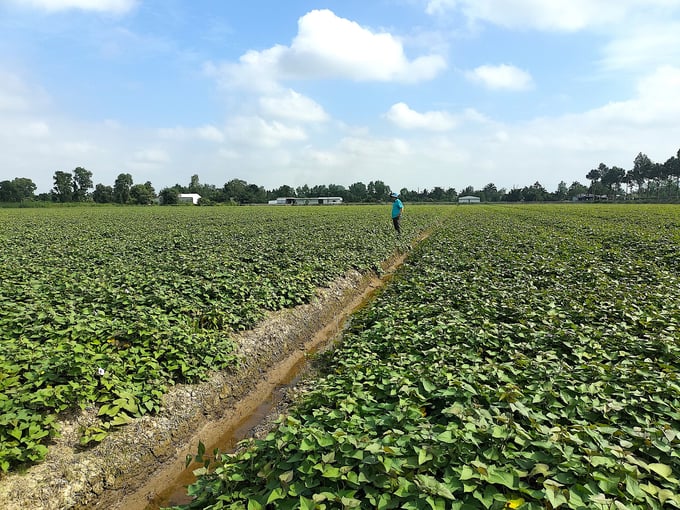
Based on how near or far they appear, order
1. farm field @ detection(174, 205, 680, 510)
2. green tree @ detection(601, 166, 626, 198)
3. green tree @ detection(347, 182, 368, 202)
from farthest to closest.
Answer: green tree @ detection(347, 182, 368, 202) → green tree @ detection(601, 166, 626, 198) → farm field @ detection(174, 205, 680, 510)

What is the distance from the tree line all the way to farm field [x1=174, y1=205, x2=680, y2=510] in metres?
96.5

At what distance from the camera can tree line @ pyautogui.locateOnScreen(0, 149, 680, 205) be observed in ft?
341

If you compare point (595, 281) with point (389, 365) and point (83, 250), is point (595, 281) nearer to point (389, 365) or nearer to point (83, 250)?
point (389, 365)

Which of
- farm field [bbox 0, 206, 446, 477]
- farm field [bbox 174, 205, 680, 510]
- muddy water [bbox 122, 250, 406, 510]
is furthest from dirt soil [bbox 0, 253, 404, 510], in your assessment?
farm field [bbox 174, 205, 680, 510]

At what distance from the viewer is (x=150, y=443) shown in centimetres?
492

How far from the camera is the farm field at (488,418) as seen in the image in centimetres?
280

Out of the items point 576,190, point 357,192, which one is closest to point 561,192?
point 576,190

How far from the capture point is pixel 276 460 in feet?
11.4

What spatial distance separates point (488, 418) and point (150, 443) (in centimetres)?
411

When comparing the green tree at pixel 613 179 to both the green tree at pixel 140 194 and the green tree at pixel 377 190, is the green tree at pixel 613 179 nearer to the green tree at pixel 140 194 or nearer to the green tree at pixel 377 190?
the green tree at pixel 377 190

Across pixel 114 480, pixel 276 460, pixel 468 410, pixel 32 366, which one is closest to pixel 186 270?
pixel 32 366

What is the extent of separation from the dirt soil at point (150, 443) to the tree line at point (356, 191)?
310ft

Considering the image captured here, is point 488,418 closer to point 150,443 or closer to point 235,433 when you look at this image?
point 235,433

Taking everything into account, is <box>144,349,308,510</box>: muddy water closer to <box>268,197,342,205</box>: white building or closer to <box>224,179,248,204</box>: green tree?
<box>268,197,342,205</box>: white building
